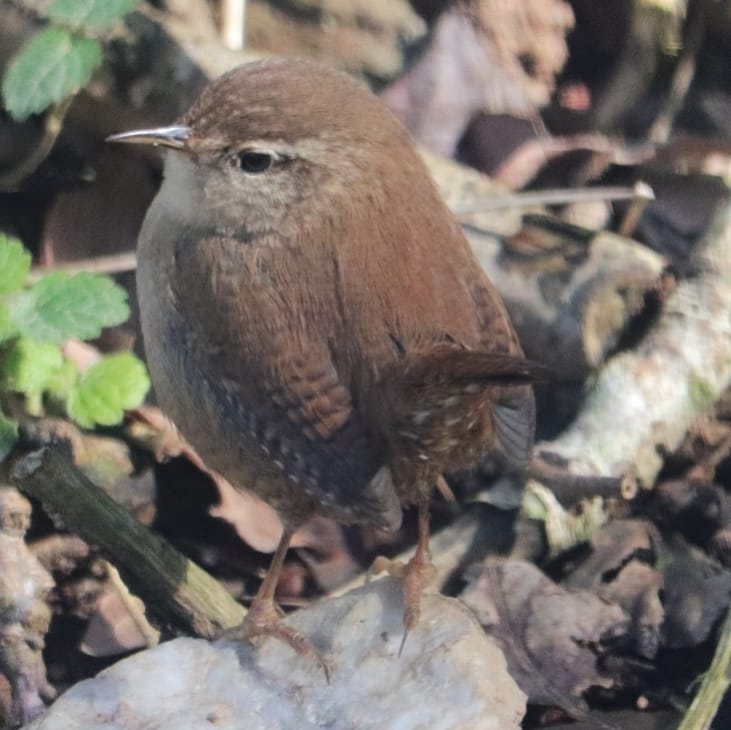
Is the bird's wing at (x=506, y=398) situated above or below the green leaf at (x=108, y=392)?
above

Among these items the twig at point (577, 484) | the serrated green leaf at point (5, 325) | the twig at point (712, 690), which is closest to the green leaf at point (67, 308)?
the serrated green leaf at point (5, 325)

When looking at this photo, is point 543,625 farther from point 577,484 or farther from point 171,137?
point 171,137

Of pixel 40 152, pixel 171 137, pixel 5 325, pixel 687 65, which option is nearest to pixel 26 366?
pixel 5 325

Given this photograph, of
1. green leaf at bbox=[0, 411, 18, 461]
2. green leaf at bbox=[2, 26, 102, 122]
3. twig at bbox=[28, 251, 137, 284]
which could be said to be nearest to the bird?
green leaf at bbox=[0, 411, 18, 461]

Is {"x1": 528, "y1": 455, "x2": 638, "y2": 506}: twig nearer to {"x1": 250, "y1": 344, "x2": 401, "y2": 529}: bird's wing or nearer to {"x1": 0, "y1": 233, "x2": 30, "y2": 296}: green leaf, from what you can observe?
{"x1": 250, "y1": 344, "x2": 401, "y2": 529}: bird's wing

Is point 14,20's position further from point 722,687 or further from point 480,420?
point 722,687

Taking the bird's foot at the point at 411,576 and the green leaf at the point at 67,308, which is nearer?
the bird's foot at the point at 411,576

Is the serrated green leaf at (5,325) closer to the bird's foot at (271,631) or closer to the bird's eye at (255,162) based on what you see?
the bird's eye at (255,162)
